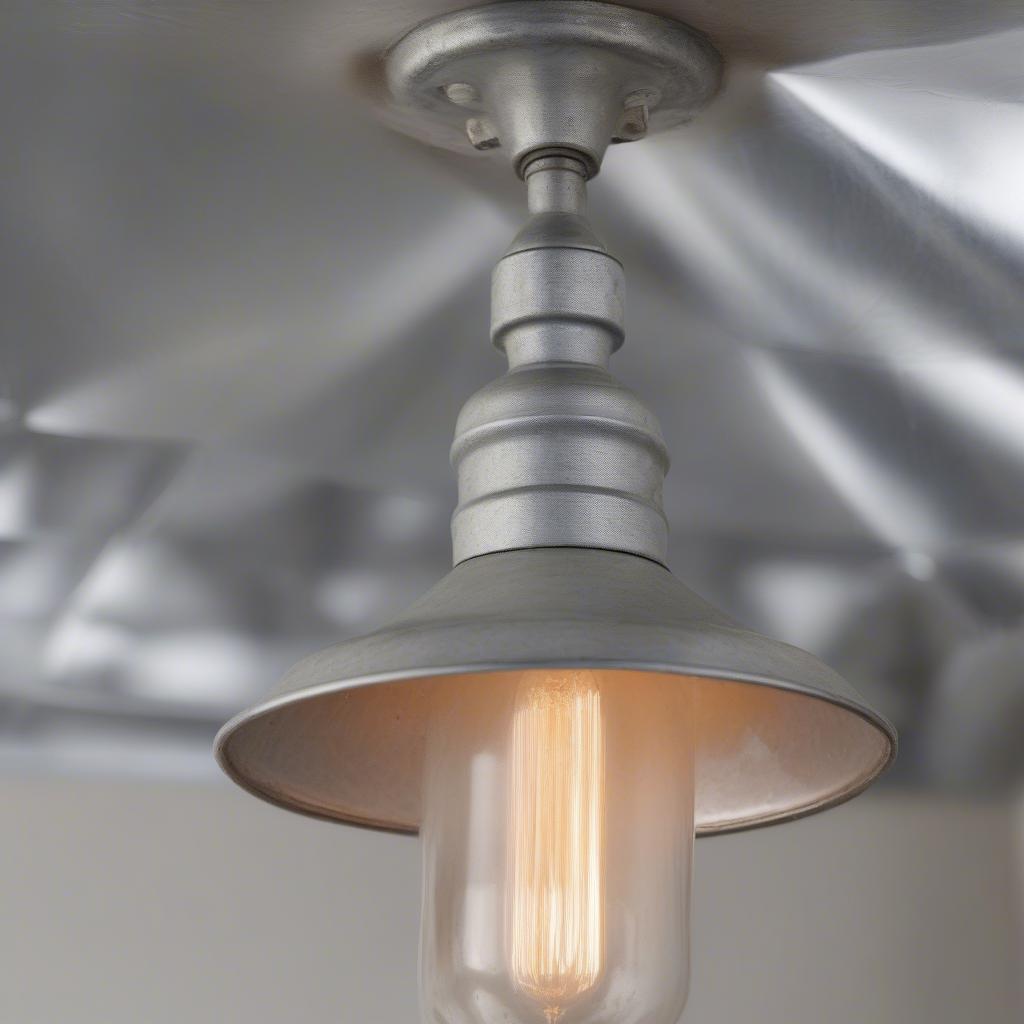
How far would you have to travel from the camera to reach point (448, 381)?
0.95 meters

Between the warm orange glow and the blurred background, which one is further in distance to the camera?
the blurred background

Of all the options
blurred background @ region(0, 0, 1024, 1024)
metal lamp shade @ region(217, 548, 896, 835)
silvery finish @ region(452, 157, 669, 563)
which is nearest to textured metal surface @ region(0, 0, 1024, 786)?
blurred background @ region(0, 0, 1024, 1024)

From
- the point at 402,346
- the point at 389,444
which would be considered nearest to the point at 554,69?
the point at 402,346

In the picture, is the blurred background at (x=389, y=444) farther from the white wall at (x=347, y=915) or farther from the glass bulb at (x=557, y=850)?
the glass bulb at (x=557, y=850)

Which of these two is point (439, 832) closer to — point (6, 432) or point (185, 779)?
point (6, 432)

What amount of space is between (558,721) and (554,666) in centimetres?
13

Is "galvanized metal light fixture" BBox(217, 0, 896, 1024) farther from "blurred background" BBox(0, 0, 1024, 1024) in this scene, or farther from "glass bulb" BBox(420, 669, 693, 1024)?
"blurred background" BBox(0, 0, 1024, 1024)

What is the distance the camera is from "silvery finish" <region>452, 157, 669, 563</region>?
0.55 meters

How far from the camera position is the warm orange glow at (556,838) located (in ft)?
1.81

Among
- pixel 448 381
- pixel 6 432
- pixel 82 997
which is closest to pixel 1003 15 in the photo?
pixel 448 381

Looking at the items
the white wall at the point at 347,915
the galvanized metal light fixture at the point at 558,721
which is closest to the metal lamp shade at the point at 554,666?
the galvanized metal light fixture at the point at 558,721

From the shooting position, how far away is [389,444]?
1.03 meters

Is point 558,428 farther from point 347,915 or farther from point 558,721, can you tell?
point 347,915

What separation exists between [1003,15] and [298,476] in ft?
1.80
